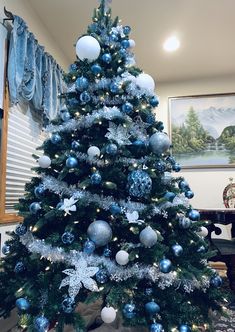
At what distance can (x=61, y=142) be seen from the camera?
4.07ft

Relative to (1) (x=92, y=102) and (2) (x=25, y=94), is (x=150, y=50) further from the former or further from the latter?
(1) (x=92, y=102)

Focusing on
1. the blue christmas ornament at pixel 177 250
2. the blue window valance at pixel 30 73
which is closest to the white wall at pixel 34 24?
the blue window valance at pixel 30 73

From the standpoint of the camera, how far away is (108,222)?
1.13 m

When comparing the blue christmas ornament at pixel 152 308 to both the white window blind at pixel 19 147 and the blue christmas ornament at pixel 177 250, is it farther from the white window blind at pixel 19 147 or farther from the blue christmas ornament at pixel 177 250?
the white window blind at pixel 19 147

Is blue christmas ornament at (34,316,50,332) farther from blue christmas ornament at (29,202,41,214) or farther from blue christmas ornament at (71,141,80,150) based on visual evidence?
blue christmas ornament at (71,141,80,150)

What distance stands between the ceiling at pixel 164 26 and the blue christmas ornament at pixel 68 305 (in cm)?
243

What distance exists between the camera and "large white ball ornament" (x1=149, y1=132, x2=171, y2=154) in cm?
122

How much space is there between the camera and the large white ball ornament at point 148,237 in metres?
1.00

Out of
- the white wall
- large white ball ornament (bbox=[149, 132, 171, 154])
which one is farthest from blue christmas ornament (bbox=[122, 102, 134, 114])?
the white wall

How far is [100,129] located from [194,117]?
9.64ft

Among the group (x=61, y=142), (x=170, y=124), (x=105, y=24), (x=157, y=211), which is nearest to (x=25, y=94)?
(x=105, y=24)

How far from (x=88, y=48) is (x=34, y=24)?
5.68 ft

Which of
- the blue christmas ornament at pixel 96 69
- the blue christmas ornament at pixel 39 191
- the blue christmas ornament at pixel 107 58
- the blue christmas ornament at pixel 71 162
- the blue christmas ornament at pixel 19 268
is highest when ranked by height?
the blue christmas ornament at pixel 107 58

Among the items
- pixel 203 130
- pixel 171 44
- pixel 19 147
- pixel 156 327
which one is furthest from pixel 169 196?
pixel 203 130
